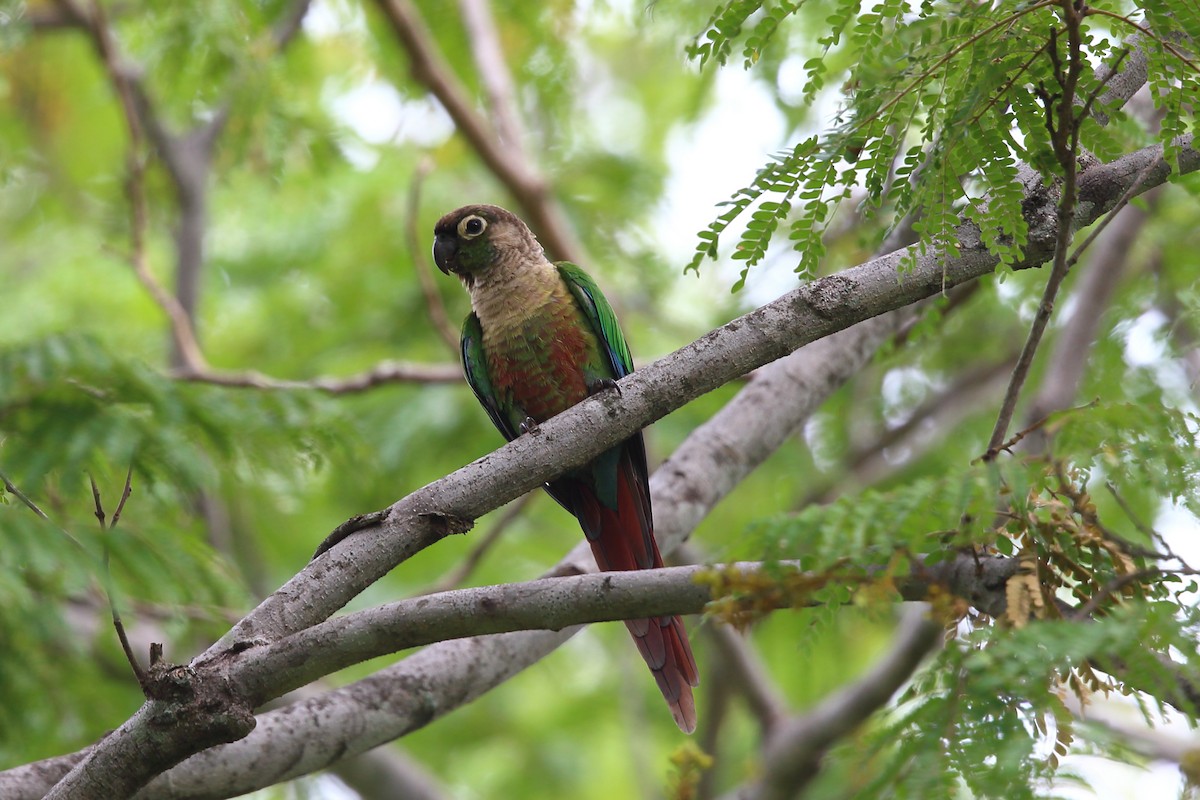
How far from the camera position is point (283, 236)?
924cm

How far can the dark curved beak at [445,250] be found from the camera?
18.1ft

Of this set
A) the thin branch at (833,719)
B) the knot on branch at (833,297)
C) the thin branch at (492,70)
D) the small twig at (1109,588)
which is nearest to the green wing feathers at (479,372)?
the thin branch at (492,70)

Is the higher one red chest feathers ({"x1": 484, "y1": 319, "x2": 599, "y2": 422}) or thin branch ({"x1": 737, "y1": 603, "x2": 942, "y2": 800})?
red chest feathers ({"x1": 484, "y1": 319, "x2": 599, "y2": 422})

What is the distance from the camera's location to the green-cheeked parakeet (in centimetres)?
480

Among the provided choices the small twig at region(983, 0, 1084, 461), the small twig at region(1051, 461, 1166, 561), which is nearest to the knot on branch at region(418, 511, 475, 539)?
the small twig at region(983, 0, 1084, 461)

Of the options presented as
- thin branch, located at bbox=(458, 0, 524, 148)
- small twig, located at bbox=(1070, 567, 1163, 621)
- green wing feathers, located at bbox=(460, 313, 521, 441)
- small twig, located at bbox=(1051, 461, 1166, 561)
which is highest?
thin branch, located at bbox=(458, 0, 524, 148)

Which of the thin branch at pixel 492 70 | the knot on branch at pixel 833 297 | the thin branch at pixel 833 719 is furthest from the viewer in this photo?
the thin branch at pixel 492 70

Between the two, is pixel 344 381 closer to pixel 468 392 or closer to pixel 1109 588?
pixel 468 392

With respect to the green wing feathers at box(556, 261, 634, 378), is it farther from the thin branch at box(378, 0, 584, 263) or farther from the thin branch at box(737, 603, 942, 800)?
the thin branch at box(737, 603, 942, 800)

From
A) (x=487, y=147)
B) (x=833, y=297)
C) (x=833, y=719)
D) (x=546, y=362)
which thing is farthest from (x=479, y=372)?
(x=833, y=719)

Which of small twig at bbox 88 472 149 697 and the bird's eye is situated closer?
small twig at bbox 88 472 149 697

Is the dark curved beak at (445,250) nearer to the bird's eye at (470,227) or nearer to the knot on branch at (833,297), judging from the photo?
the bird's eye at (470,227)

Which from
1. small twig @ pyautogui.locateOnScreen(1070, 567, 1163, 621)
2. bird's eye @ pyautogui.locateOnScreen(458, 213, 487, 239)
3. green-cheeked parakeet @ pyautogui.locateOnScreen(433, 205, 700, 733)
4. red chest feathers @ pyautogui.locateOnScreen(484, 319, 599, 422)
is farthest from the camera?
bird's eye @ pyautogui.locateOnScreen(458, 213, 487, 239)

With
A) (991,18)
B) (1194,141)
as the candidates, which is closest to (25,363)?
(991,18)
